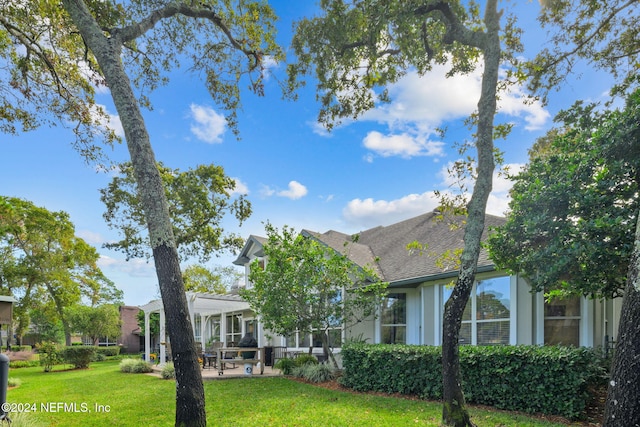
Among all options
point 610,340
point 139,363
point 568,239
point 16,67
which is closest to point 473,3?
point 568,239

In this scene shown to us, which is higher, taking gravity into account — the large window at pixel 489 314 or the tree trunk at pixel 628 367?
the tree trunk at pixel 628 367

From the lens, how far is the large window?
1035cm

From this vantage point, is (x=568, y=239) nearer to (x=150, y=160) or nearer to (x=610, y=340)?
(x=610, y=340)

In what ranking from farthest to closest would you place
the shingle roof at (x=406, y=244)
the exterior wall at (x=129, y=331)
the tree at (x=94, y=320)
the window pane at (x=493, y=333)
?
the exterior wall at (x=129, y=331)
the tree at (x=94, y=320)
the shingle roof at (x=406, y=244)
the window pane at (x=493, y=333)

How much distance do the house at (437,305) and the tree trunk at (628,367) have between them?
183 inches

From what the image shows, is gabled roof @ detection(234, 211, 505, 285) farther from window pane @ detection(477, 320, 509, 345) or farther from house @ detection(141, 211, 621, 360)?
window pane @ detection(477, 320, 509, 345)

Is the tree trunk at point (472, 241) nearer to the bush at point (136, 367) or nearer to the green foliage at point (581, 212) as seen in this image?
the green foliage at point (581, 212)

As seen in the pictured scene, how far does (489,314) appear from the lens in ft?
35.3

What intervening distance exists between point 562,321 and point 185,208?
1865 centimetres

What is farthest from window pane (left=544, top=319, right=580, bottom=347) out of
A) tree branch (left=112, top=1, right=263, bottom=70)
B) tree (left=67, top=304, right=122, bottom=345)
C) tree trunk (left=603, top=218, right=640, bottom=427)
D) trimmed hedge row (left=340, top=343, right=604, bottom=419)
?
tree (left=67, top=304, right=122, bottom=345)

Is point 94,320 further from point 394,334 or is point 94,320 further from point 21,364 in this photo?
point 394,334

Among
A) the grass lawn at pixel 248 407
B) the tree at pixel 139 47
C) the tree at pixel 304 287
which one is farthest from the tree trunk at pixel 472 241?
the tree at pixel 304 287

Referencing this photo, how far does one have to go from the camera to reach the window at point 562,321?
382 inches

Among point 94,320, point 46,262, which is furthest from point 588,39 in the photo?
point 94,320
